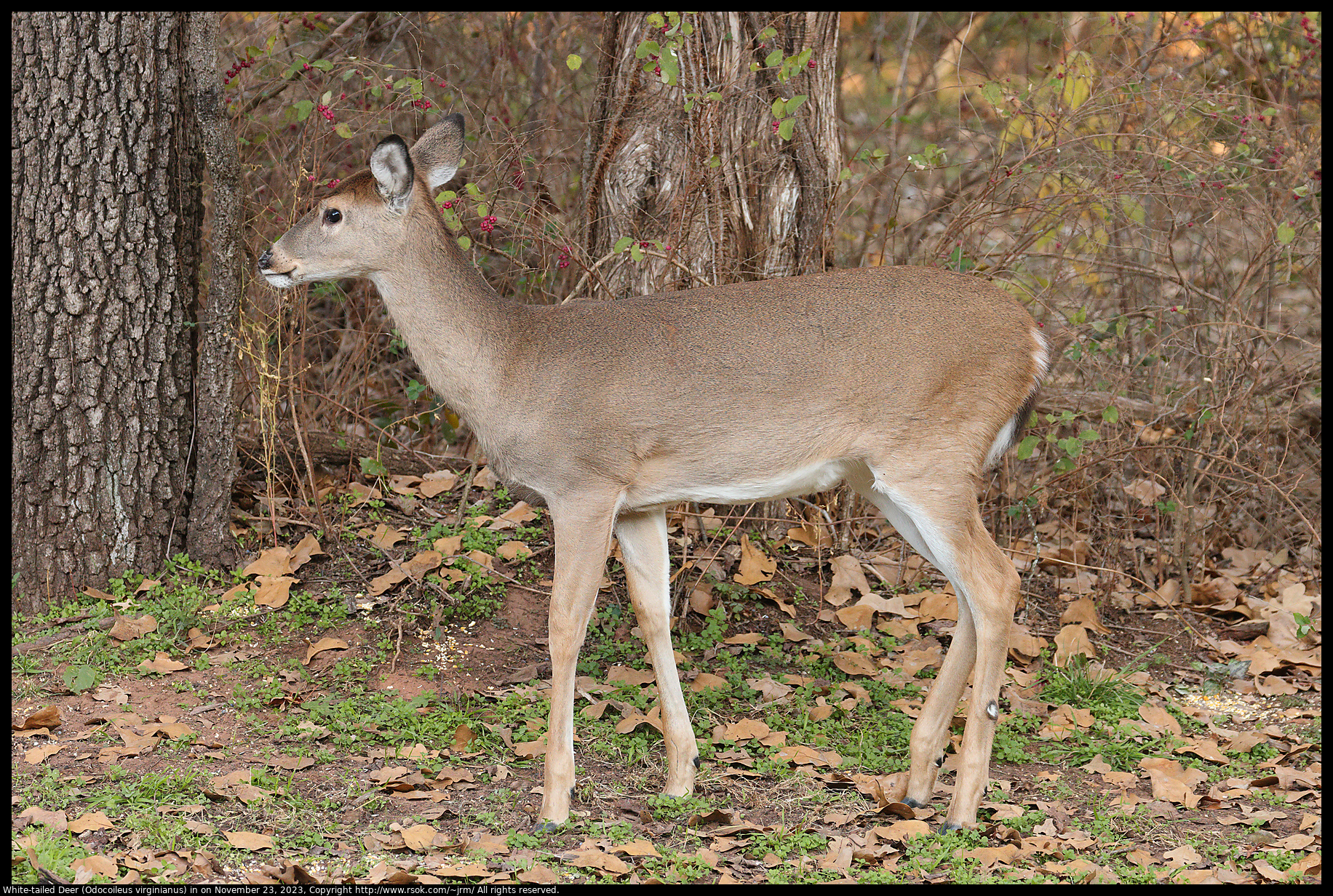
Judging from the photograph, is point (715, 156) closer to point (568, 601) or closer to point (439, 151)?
point (439, 151)

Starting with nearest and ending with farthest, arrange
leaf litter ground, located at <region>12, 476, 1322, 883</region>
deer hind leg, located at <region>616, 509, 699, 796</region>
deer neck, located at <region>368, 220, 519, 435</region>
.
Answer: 1. leaf litter ground, located at <region>12, 476, 1322, 883</region>
2. deer neck, located at <region>368, 220, 519, 435</region>
3. deer hind leg, located at <region>616, 509, 699, 796</region>

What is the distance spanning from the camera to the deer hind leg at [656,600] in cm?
482

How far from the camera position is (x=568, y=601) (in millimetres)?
4484

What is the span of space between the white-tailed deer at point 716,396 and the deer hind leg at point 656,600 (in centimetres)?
6

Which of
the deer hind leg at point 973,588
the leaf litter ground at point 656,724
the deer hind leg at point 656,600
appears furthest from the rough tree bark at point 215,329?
the deer hind leg at point 973,588

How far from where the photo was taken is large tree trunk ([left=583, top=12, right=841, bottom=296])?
6234 millimetres

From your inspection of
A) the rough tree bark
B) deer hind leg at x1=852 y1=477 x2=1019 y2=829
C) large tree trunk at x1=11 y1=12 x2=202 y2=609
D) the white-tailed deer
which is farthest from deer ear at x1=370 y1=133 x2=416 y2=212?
deer hind leg at x1=852 y1=477 x2=1019 y2=829

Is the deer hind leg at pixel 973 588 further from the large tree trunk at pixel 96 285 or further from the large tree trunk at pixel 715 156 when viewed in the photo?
the large tree trunk at pixel 96 285

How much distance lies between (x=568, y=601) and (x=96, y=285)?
291cm

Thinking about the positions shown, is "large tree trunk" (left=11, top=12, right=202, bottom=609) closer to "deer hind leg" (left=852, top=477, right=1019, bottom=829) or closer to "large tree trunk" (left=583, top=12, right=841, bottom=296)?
"large tree trunk" (left=583, top=12, right=841, bottom=296)

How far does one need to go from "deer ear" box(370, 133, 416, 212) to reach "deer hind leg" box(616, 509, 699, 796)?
1.44m

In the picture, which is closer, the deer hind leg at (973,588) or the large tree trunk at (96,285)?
the deer hind leg at (973,588)

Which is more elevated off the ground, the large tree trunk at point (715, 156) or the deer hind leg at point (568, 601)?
the large tree trunk at point (715, 156)

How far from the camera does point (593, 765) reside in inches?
197
